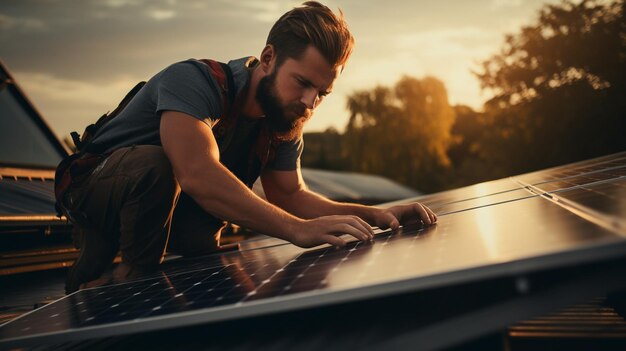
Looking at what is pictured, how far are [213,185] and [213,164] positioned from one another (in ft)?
0.30

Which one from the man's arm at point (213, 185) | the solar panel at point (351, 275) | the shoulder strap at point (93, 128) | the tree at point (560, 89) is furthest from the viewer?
the tree at point (560, 89)

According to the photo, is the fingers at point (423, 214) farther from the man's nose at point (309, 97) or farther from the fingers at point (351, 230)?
the man's nose at point (309, 97)

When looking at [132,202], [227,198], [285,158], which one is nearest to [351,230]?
[227,198]

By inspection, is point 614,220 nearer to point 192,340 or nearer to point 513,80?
point 192,340

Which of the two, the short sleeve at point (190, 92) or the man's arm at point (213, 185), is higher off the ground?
the short sleeve at point (190, 92)

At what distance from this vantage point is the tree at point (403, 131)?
41219mm

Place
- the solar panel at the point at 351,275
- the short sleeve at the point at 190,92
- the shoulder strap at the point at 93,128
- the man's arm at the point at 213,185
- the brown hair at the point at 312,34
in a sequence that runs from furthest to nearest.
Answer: the shoulder strap at the point at 93,128 < the brown hair at the point at 312,34 < the short sleeve at the point at 190,92 < the man's arm at the point at 213,185 < the solar panel at the point at 351,275

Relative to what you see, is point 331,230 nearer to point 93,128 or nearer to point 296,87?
point 296,87

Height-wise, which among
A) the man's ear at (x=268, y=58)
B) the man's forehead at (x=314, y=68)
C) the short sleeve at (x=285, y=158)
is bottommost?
the short sleeve at (x=285, y=158)

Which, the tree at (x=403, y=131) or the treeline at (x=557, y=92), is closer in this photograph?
the treeline at (x=557, y=92)

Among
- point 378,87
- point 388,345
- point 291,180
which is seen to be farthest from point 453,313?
point 378,87

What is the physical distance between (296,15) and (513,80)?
25.1m

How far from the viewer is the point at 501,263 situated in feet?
3.02


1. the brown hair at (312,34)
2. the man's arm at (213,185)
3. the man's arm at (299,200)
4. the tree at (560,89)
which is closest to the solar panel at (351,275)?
the man's arm at (213,185)
